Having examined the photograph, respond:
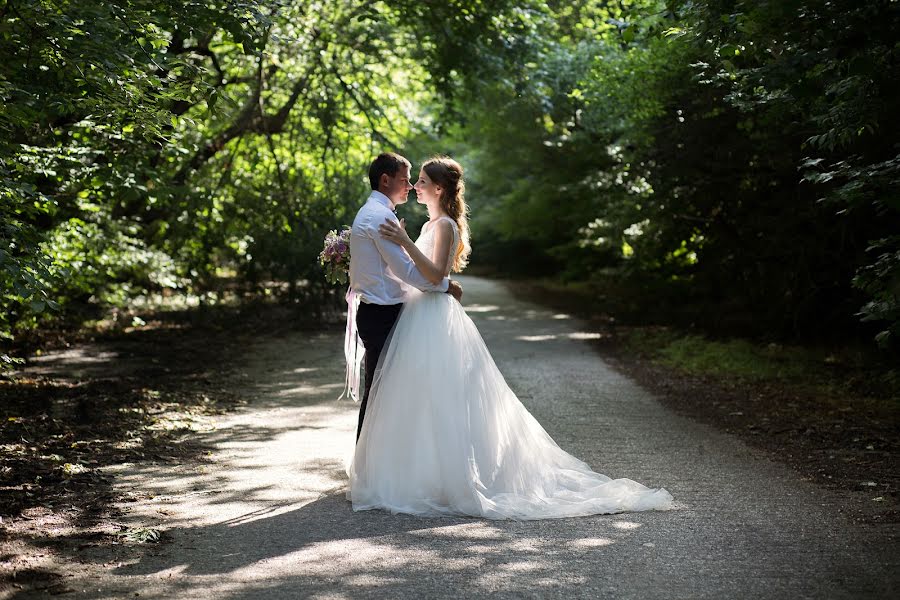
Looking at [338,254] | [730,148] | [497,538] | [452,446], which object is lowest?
[497,538]

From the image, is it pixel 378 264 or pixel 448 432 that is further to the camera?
pixel 378 264

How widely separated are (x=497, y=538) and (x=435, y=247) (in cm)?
202

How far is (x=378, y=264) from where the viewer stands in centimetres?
608

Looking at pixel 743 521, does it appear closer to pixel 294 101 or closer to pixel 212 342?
pixel 212 342

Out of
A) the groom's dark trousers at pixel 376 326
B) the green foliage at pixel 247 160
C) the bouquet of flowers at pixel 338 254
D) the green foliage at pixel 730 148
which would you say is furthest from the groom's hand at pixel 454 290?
the green foliage at pixel 247 160

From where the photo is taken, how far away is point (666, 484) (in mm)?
6395

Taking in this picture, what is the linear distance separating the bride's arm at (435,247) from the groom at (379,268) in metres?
0.06

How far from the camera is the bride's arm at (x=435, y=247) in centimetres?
588

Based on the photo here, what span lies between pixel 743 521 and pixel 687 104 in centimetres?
882

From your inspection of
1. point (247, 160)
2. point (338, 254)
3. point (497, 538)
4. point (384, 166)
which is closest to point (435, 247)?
point (384, 166)

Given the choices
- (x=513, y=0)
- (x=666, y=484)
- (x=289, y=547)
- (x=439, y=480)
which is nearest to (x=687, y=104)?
(x=513, y=0)

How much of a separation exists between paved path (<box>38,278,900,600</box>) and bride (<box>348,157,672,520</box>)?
21 cm

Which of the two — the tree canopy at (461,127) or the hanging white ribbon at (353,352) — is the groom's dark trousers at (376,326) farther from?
the tree canopy at (461,127)

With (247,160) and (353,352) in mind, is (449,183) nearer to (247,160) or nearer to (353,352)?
(353,352)
